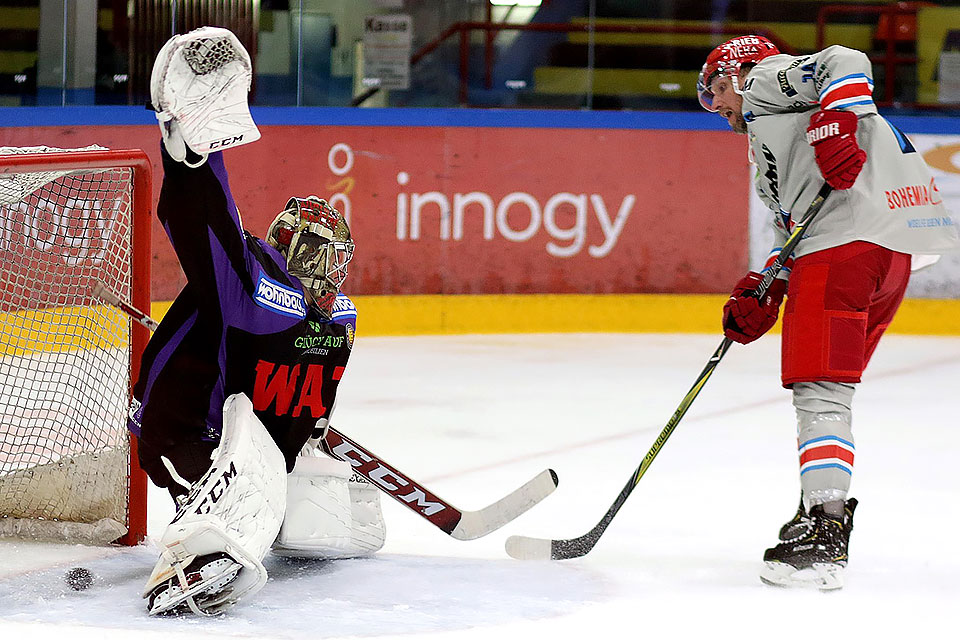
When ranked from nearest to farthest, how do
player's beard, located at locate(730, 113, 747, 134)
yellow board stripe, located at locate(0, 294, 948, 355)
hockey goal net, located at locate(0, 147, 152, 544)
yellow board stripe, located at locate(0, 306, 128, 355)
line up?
hockey goal net, located at locate(0, 147, 152, 544), player's beard, located at locate(730, 113, 747, 134), yellow board stripe, located at locate(0, 306, 128, 355), yellow board stripe, located at locate(0, 294, 948, 355)

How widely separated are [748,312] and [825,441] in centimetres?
27

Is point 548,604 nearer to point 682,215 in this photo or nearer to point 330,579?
point 330,579

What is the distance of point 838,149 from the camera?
2.23 metres

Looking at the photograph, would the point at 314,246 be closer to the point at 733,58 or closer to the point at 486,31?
the point at 733,58

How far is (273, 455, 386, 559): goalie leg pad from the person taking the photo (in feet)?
7.36

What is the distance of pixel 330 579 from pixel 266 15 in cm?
368

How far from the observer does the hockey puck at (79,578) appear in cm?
214

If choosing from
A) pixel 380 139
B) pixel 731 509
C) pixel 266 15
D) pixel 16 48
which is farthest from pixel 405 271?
pixel 731 509

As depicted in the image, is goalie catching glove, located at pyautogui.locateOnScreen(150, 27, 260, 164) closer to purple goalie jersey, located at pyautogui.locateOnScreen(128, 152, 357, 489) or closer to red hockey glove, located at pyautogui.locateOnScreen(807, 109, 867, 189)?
purple goalie jersey, located at pyautogui.locateOnScreen(128, 152, 357, 489)

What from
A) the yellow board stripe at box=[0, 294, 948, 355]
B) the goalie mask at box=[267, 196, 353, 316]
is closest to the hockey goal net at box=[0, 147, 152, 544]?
the goalie mask at box=[267, 196, 353, 316]

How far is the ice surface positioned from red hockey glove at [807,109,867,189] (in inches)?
26.0

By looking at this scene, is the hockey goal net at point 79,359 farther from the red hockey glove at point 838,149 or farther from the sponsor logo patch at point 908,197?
the sponsor logo patch at point 908,197

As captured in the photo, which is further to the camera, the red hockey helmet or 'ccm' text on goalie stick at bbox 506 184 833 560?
the red hockey helmet

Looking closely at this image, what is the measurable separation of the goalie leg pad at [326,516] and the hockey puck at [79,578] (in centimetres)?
29
